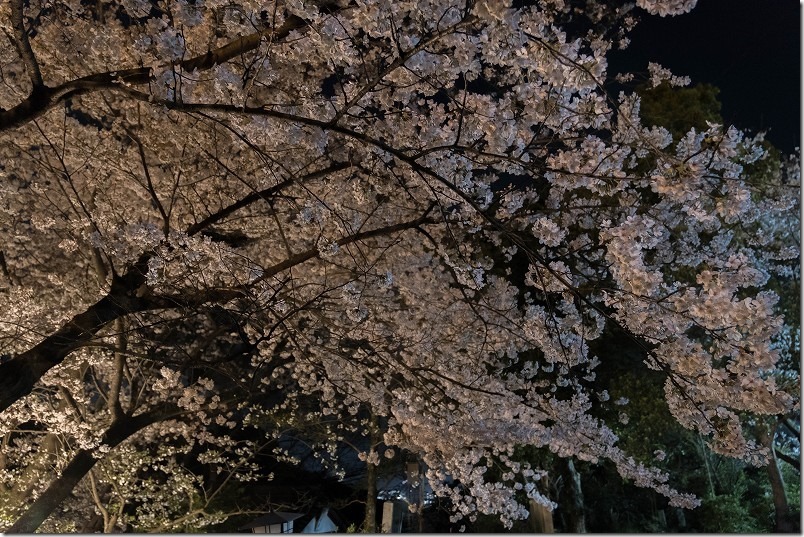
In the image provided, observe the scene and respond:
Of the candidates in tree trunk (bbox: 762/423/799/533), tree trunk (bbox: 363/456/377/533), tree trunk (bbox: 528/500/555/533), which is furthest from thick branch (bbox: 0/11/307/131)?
tree trunk (bbox: 762/423/799/533)

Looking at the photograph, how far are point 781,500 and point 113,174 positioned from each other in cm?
1109

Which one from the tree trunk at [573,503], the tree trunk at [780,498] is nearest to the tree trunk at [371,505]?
the tree trunk at [573,503]

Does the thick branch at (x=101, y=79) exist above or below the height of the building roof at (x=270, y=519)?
above

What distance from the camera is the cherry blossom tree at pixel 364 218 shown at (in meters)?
2.60

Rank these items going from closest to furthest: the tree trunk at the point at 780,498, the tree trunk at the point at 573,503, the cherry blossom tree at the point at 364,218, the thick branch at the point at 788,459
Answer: the cherry blossom tree at the point at 364,218, the tree trunk at the point at 780,498, the thick branch at the point at 788,459, the tree trunk at the point at 573,503

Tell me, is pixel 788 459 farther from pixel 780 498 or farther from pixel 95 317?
pixel 95 317

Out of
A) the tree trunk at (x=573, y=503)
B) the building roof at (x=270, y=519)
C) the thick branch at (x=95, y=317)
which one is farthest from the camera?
the tree trunk at (x=573, y=503)

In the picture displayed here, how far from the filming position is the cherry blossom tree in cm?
260

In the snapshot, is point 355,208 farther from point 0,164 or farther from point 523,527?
point 523,527

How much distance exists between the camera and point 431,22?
2.53 m

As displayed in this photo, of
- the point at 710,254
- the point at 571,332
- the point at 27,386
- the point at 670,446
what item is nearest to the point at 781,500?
the point at 670,446

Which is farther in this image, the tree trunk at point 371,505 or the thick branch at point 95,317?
the tree trunk at point 371,505

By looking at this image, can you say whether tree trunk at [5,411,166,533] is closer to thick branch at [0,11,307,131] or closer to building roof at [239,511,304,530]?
building roof at [239,511,304,530]

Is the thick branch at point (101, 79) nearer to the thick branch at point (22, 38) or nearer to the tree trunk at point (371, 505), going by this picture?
the thick branch at point (22, 38)
